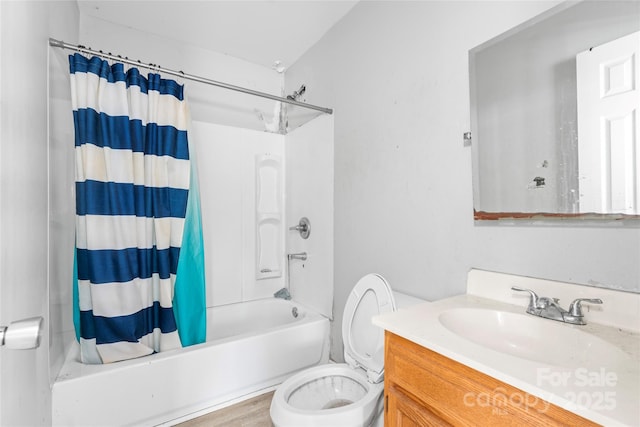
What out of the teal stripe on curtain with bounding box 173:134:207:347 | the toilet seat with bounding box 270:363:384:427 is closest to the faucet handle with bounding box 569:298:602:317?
the toilet seat with bounding box 270:363:384:427

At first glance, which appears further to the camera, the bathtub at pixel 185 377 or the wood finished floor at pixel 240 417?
the wood finished floor at pixel 240 417

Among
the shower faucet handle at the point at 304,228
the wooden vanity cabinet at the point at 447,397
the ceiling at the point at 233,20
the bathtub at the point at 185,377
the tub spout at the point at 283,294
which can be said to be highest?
the ceiling at the point at 233,20

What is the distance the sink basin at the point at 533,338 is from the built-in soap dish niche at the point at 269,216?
5.78ft

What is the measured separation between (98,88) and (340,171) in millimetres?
1428

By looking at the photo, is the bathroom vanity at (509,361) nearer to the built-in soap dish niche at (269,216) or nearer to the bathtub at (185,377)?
the bathtub at (185,377)

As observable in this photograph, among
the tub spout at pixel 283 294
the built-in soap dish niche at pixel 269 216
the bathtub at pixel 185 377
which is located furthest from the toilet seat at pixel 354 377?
the built-in soap dish niche at pixel 269 216

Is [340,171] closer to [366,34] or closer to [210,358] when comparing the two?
Result: [366,34]

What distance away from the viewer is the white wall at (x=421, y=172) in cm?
97

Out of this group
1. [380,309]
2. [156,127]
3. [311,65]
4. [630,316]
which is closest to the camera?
[630,316]

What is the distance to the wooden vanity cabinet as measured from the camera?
1.91ft

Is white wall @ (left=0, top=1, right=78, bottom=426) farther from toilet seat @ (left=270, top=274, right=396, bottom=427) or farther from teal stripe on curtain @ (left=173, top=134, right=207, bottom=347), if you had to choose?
toilet seat @ (left=270, top=274, right=396, bottom=427)

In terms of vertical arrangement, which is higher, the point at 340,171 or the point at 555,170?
the point at 340,171

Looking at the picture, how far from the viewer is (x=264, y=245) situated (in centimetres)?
250

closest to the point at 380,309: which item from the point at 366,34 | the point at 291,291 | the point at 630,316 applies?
the point at 630,316
